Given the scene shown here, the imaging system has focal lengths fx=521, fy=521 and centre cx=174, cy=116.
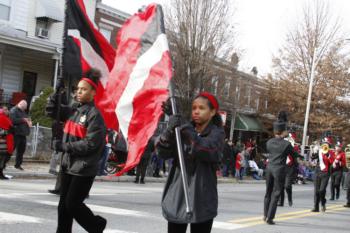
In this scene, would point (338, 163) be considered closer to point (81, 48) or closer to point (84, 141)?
point (81, 48)

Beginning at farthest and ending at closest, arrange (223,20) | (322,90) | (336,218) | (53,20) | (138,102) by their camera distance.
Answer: (322,90) < (53,20) < (223,20) < (336,218) < (138,102)

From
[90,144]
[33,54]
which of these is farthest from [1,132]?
[33,54]

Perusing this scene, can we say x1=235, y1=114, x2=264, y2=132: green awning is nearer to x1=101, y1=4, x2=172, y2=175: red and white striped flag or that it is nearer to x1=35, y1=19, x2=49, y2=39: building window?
x1=35, y1=19, x2=49, y2=39: building window

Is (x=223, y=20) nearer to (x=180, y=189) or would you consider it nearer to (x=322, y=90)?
(x=322, y=90)

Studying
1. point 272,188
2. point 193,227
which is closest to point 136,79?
point 193,227

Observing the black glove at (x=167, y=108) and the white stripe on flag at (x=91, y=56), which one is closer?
the black glove at (x=167, y=108)

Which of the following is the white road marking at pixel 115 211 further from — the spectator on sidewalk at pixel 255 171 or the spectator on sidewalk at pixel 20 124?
the spectator on sidewalk at pixel 255 171

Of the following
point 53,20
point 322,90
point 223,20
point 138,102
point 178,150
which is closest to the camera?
point 178,150

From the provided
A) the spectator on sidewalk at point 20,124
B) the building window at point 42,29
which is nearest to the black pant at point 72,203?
the spectator on sidewalk at point 20,124

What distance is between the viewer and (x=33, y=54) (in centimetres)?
2530

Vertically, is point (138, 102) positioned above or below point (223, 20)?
below

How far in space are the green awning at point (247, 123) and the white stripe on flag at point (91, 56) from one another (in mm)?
30759

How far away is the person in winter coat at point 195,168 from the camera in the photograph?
4102 millimetres

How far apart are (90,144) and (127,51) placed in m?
1.01
